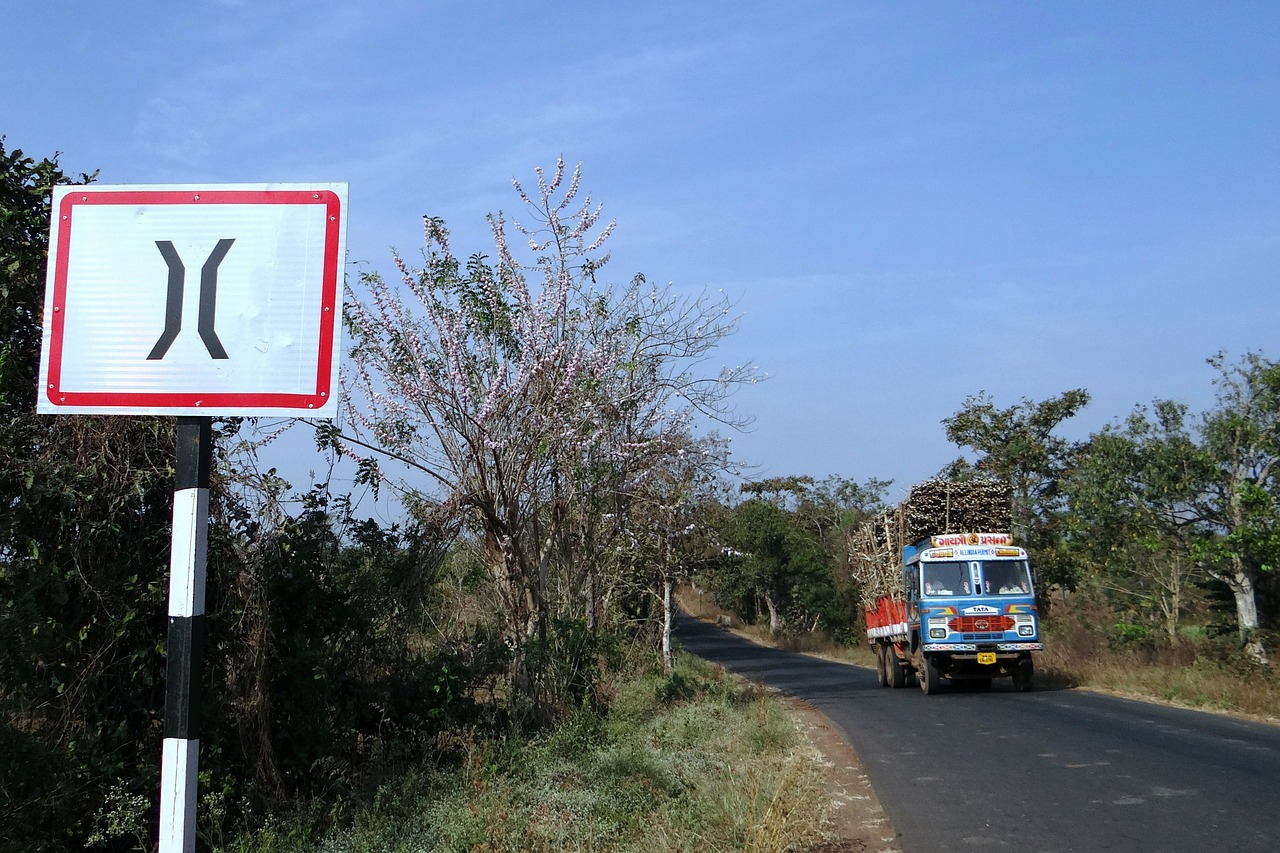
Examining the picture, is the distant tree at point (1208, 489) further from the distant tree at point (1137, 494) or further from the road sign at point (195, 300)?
the road sign at point (195, 300)

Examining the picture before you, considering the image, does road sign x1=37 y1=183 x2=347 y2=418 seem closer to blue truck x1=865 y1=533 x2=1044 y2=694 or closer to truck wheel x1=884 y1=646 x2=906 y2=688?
blue truck x1=865 y1=533 x2=1044 y2=694

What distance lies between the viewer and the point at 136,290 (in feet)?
10.3

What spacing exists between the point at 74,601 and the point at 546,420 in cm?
530

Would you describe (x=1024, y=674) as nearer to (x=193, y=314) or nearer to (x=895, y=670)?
(x=895, y=670)

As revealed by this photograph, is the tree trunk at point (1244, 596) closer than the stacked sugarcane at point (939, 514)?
Yes

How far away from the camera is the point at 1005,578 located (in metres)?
20.1

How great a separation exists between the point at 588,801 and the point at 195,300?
523 centimetres

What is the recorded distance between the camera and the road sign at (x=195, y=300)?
10.1 ft

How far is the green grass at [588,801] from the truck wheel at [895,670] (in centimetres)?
1277

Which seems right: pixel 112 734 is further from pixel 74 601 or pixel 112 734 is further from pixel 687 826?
pixel 687 826

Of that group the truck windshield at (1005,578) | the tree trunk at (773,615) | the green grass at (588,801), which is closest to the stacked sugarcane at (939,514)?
the truck windshield at (1005,578)

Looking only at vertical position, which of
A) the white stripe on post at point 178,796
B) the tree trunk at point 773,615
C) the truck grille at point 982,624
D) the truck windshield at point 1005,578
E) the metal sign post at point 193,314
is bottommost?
the tree trunk at point 773,615

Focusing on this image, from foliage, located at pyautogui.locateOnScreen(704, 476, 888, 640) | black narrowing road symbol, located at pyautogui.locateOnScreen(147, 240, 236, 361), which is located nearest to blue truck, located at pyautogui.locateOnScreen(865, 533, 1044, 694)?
black narrowing road symbol, located at pyautogui.locateOnScreen(147, 240, 236, 361)

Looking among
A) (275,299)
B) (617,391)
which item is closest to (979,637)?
(617,391)
